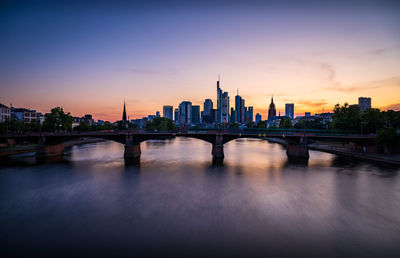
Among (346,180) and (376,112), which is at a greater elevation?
(376,112)

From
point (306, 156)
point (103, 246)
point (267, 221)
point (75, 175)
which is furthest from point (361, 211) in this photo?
point (75, 175)

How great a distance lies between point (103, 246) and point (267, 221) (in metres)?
14.4

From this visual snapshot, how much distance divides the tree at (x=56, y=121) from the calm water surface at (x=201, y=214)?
44.4 meters

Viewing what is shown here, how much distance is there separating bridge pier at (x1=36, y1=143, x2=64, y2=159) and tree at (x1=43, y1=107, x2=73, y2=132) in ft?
78.6

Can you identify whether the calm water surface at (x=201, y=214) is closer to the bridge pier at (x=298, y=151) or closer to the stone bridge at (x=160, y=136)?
the bridge pier at (x=298, y=151)

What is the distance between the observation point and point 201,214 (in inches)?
778

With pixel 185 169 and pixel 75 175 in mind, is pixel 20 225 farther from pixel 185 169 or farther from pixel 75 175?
pixel 185 169

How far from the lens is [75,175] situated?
34.8 meters

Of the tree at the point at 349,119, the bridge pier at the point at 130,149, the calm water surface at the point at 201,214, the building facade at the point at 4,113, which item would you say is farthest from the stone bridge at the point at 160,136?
the building facade at the point at 4,113

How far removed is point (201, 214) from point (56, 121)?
263 ft

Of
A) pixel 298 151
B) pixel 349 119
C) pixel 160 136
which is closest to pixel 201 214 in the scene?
pixel 160 136

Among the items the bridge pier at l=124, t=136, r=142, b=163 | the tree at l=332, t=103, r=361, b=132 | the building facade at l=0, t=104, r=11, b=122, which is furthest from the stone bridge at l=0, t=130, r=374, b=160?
the building facade at l=0, t=104, r=11, b=122

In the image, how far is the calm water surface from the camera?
14.3 metres

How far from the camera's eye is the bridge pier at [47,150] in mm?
49772
